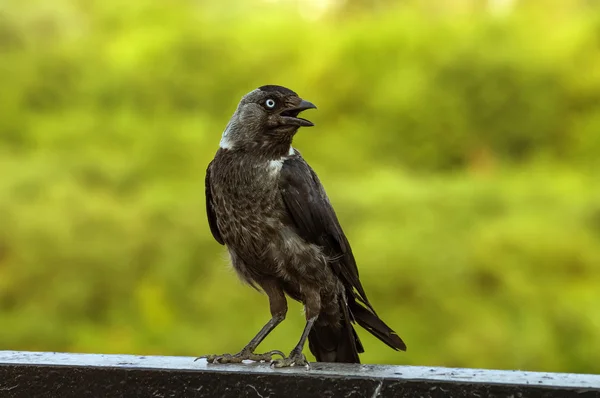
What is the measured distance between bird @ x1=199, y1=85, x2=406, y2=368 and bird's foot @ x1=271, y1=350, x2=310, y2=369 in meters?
0.07

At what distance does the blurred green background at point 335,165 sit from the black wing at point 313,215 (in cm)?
186

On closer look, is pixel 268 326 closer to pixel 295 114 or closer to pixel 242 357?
pixel 242 357

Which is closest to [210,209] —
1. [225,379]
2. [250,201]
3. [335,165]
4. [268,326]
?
[250,201]

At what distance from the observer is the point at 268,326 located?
168 centimetres

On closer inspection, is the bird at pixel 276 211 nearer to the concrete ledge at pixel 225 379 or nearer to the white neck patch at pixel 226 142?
the white neck patch at pixel 226 142

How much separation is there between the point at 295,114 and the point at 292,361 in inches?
19.2

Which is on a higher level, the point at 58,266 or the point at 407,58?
the point at 407,58

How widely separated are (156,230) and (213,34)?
1483mm

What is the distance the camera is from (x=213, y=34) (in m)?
5.25

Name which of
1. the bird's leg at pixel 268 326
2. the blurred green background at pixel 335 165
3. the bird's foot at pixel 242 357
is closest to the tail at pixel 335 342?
the bird's leg at pixel 268 326

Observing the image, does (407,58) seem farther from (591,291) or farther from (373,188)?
(591,291)

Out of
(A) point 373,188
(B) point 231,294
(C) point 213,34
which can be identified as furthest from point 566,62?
(B) point 231,294

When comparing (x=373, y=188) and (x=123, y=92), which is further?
(x=123, y=92)

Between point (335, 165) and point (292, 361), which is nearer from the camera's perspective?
→ point (292, 361)
